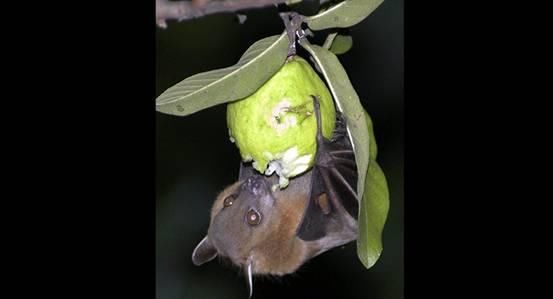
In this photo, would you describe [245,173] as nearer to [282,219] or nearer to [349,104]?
[282,219]

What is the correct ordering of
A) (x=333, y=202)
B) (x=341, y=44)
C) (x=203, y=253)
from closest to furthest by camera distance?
(x=341, y=44) < (x=333, y=202) < (x=203, y=253)

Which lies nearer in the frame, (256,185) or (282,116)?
(282,116)

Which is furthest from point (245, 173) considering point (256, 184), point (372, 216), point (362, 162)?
point (362, 162)

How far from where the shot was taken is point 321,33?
1.53 metres

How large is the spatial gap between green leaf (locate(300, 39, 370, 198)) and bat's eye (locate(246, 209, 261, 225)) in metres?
1.22

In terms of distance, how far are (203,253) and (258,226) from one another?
43 cm

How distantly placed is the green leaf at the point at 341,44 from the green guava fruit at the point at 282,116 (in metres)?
0.25

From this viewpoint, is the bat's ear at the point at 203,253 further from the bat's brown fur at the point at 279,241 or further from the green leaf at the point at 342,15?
the green leaf at the point at 342,15

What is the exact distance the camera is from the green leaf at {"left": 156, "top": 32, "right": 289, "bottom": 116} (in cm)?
128

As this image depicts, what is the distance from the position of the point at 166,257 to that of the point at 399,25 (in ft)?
3.08

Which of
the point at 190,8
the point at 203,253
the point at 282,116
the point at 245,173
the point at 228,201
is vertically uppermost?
the point at 190,8

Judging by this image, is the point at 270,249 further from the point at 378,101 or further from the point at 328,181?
the point at 378,101

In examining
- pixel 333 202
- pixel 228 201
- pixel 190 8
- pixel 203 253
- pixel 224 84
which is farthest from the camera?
pixel 228 201

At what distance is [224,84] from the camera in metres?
1.29
